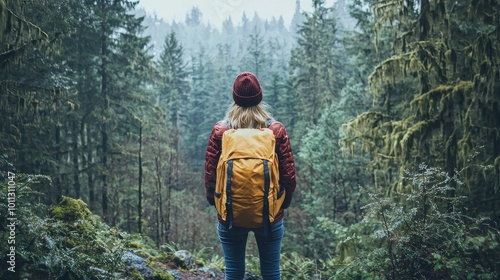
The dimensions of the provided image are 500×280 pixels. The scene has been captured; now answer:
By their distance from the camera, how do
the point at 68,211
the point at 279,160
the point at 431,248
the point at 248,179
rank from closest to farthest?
the point at 248,179
the point at 279,160
the point at 431,248
the point at 68,211

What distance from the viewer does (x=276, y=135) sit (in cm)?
330

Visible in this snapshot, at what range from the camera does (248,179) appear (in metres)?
3.09

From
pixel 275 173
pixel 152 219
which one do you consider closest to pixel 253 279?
pixel 275 173

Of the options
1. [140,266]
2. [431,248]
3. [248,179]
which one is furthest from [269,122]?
[140,266]

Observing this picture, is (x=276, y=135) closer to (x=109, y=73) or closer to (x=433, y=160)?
(x=433, y=160)

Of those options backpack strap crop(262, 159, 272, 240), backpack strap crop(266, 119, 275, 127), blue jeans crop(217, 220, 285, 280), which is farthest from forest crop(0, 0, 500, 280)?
backpack strap crop(266, 119, 275, 127)

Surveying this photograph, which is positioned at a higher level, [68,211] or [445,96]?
[445,96]

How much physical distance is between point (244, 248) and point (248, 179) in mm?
753

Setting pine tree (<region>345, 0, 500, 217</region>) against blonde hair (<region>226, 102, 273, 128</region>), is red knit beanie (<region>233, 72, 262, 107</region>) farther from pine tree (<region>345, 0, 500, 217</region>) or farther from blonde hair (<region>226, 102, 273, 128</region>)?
pine tree (<region>345, 0, 500, 217</region>)

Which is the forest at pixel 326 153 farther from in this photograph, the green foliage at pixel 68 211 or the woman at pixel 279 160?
the woman at pixel 279 160

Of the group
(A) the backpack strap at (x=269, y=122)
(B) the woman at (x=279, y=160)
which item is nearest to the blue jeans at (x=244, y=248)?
(B) the woman at (x=279, y=160)

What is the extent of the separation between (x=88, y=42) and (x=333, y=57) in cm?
2233

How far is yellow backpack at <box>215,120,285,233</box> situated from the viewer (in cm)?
310

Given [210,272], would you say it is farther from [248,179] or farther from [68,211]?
[248,179]
